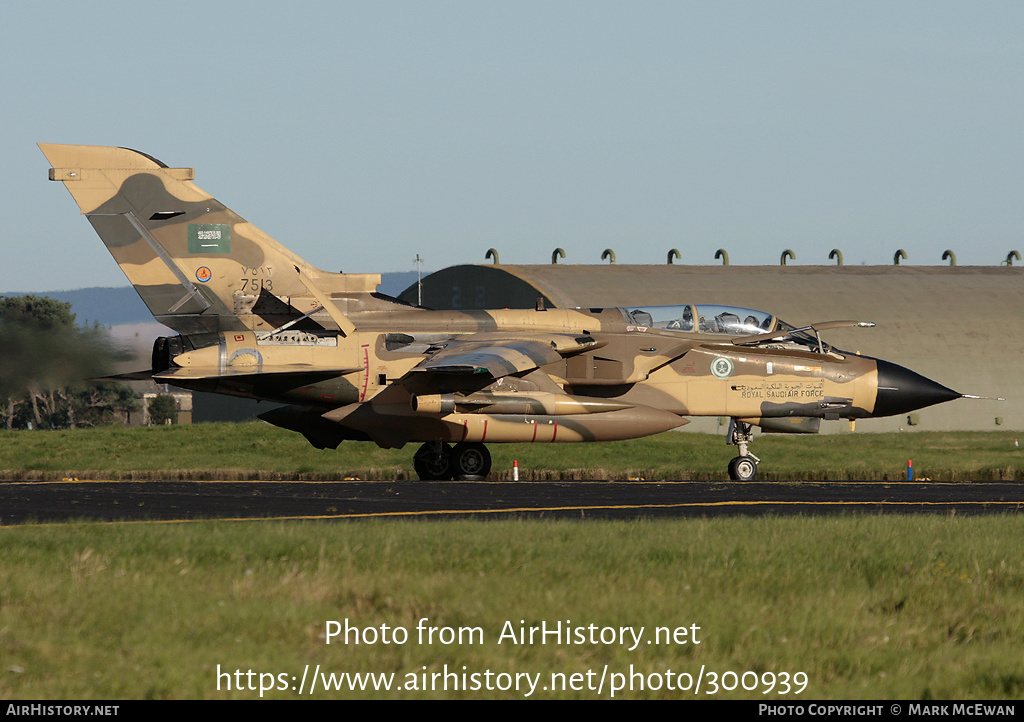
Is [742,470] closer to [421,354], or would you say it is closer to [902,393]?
[902,393]

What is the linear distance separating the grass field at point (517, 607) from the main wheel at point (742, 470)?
10754 mm

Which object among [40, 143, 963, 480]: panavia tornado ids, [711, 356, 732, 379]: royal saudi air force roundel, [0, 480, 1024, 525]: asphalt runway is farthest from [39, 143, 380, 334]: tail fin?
[711, 356, 732, 379]: royal saudi air force roundel

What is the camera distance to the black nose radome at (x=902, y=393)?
24.6m

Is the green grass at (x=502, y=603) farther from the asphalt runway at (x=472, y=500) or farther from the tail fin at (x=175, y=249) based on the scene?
the tail fin at (x=175, y=249)

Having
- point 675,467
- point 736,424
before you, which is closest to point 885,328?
point 675,467

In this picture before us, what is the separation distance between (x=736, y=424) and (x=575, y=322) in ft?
13.4

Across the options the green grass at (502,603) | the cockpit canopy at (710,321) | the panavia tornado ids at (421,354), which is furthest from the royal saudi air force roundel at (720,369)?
the green grass at (502,603)

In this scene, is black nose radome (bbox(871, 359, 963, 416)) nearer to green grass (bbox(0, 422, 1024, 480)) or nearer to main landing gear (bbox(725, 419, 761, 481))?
main landing gear (bbox(725, 419, 761, 481))

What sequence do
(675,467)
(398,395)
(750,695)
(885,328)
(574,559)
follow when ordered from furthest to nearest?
(885,328)
(675,467)
(398,395)
(574,559)
(750,695)

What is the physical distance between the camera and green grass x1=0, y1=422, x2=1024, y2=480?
28328 mm

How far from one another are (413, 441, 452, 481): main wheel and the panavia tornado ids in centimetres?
3

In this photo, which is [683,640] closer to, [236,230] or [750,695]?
[750,695]

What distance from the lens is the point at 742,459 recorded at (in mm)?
24078

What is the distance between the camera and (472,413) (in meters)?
22.3
